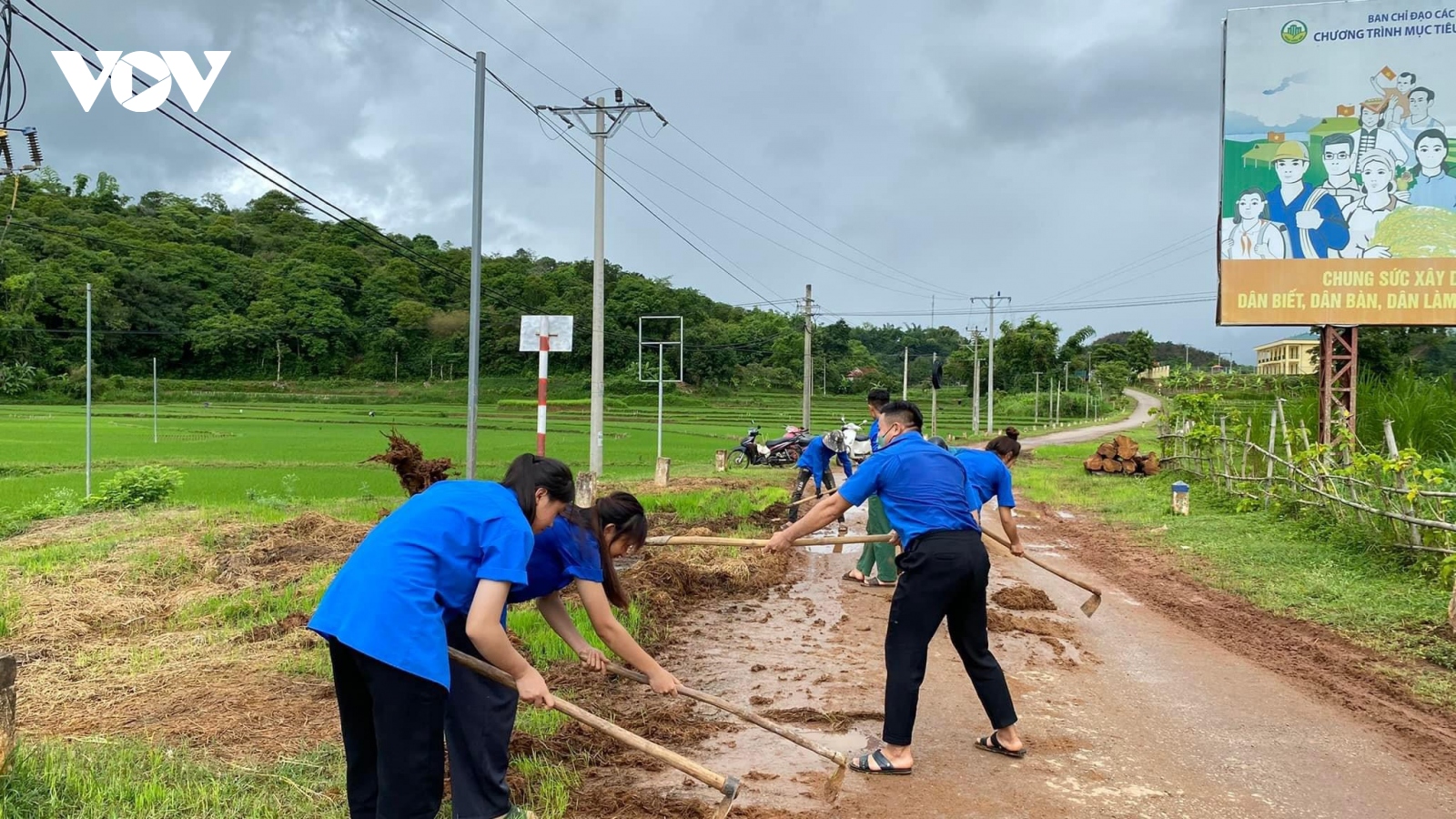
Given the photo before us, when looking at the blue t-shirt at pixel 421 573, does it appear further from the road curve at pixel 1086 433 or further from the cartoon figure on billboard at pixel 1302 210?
the road curve at pixel 1086 433

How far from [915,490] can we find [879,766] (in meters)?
1.33

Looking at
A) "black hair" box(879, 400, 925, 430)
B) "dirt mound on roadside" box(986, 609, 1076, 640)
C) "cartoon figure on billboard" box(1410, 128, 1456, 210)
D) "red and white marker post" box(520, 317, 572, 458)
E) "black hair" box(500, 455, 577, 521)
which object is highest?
"cartoon figure on billboard" box(1410, 128, 1456, 210)

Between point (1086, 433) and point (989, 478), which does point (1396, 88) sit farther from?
point (1086, 433)

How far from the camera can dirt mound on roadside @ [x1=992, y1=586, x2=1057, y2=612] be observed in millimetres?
7848

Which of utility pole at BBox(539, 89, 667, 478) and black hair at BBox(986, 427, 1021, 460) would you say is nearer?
black hair at BBox(986, 427, 1021, 460)

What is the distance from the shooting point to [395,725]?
278cm

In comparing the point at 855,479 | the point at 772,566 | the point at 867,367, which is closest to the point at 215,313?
the point at 867,367

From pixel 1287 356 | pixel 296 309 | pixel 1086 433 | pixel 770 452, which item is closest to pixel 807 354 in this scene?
pixel 770 452

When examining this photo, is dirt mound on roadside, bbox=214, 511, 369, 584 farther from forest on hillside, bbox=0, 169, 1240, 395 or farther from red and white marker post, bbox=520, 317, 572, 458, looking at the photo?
forest on hillside, bbox=0, 169, 1240, 395

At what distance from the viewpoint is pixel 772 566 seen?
9.40 meters

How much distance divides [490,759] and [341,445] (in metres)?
27.0

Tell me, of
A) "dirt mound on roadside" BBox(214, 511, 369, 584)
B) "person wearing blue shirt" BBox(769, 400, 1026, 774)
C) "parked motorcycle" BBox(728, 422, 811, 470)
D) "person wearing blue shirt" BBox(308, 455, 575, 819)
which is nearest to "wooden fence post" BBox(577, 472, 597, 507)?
"dirt mound on roadside" BBox(214, 511, 369, 584)

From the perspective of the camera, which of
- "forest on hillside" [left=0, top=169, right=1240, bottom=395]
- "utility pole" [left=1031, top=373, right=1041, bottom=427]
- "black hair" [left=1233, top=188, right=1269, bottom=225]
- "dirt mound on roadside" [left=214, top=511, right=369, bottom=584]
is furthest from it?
"utility pole" [left=1031, top=373, right=1041, bottom=427]

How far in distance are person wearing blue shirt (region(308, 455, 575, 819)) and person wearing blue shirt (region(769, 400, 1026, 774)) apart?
6.51 feet
